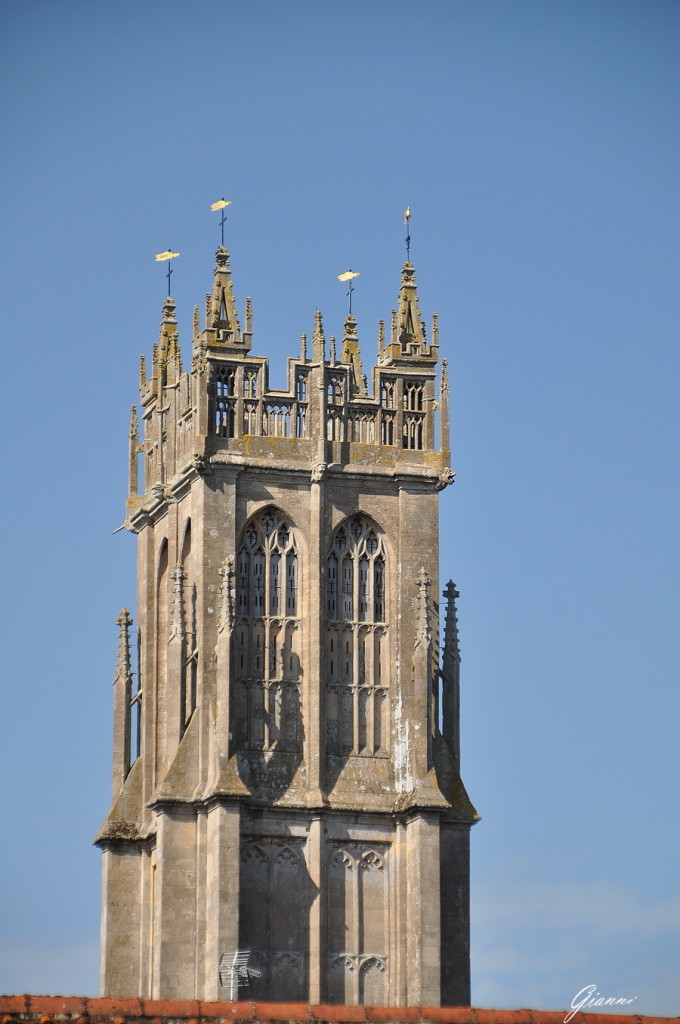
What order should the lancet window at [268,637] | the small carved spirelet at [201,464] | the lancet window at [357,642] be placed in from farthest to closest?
the lancet window at [357,642] → the small carved spirelet at [201,464] → the lancet window at [268,637]

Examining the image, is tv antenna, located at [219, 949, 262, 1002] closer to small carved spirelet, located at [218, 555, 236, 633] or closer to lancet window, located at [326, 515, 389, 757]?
lancet window, located at [326, 515, 389, 757]

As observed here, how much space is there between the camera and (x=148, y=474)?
100438 mm

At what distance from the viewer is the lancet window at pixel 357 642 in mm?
95312

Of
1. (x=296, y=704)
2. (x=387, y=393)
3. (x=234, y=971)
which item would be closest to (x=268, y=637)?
(x=296, y=704)

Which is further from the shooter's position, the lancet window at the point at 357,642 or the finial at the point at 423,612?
the finial at the point at 423,612

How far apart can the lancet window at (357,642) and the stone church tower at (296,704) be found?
5 centimetres

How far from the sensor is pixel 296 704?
95000 millimetres

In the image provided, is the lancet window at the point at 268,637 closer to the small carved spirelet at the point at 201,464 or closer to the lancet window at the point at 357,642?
the lancet window at the point at 357,642

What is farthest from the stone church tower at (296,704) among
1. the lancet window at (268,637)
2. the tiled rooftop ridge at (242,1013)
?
the tiled rooftop ridge at (242,1013)

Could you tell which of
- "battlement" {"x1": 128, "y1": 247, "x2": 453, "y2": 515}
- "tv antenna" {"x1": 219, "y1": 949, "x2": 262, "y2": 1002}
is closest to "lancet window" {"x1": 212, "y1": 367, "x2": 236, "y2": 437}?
"battlement" {"x1": 128, "y1": 247, "x2": 453, "y2": 515}

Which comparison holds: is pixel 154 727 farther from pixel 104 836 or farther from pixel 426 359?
pixel 426 359

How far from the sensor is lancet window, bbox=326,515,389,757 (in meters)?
95.3

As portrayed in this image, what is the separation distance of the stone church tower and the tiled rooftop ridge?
17.3 ft

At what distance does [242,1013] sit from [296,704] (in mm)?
12835
